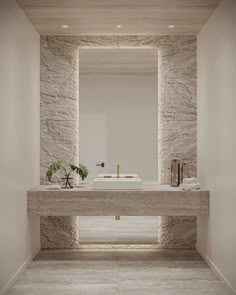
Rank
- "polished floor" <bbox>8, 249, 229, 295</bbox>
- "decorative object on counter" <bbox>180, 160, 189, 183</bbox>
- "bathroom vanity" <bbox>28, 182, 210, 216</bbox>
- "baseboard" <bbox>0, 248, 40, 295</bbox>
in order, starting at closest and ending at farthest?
1. "baseboard" <bbox>0, 248, 40, 295</bbox>
2. "polished floor" <bbox>8, 249, 229, 295</bbox>
3. "bathroom vanity" <bbox>28, 182, 210, 216</bbox>
4. "decorative object on counter" <bbox>180, 160, 189, 183</bbox>

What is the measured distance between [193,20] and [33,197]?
2327 mm

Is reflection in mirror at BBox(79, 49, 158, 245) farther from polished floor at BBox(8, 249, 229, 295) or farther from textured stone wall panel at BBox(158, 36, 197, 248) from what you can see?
polished floor at BBox(8, 249, 229, 295)

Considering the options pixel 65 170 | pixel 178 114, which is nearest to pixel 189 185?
pixel 178 114

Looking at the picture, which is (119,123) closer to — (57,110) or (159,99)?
(159,99)

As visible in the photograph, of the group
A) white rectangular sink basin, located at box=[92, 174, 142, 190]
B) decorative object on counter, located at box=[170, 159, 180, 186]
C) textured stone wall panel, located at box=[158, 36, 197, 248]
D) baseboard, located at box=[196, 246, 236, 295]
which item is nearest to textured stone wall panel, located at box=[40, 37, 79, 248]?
white rectangular sink basin, located at box=[92, 174, 142, 190]

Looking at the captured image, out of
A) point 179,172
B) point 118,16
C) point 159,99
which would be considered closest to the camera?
point 118,16

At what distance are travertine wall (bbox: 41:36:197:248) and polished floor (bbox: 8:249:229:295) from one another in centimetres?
29

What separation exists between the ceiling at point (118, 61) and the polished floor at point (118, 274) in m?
1.95

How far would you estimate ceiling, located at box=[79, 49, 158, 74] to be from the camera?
4.93 m

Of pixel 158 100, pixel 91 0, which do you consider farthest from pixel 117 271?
pixel 91 0

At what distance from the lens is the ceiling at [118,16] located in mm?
4012

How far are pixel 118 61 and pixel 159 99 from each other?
0.62 m

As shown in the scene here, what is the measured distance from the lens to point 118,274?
4.23m

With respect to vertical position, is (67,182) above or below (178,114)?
below
